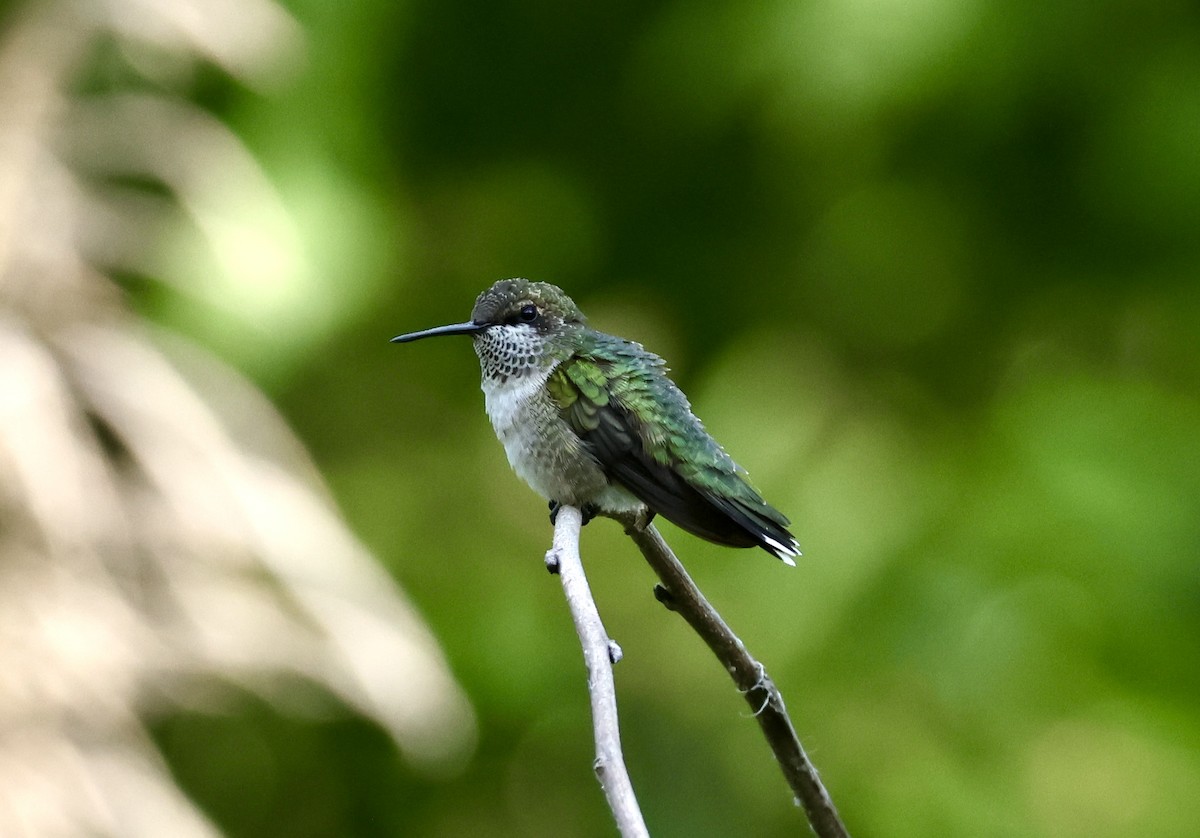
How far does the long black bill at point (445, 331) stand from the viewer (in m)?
1.94

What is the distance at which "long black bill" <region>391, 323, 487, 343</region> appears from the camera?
1.94 m

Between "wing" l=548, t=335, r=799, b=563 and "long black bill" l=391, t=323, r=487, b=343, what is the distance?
16 centimetres

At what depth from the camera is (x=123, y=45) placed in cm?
409

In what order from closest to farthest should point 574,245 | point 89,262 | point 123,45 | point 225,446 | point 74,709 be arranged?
point 74,709
point 225,446
point 89,262
point 123,45
point 574,245

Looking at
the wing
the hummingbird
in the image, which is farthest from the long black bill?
the wing

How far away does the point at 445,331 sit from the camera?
2037mm

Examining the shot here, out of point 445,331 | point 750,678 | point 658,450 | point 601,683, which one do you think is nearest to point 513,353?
point 445,331

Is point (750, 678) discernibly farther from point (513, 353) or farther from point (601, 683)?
point (513, 353)

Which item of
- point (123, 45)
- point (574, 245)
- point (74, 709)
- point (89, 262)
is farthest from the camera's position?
point (574, 245)

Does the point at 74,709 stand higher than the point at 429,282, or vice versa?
the point at 429,282

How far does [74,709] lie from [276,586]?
2.21 feet

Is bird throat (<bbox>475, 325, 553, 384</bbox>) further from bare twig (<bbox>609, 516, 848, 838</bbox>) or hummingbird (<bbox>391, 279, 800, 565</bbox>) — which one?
bare twig (<bbox>609, 516, 848, 838</bbox>)

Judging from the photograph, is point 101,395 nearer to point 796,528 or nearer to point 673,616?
point 673,616

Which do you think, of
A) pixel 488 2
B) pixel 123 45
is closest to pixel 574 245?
pixel 488 2
